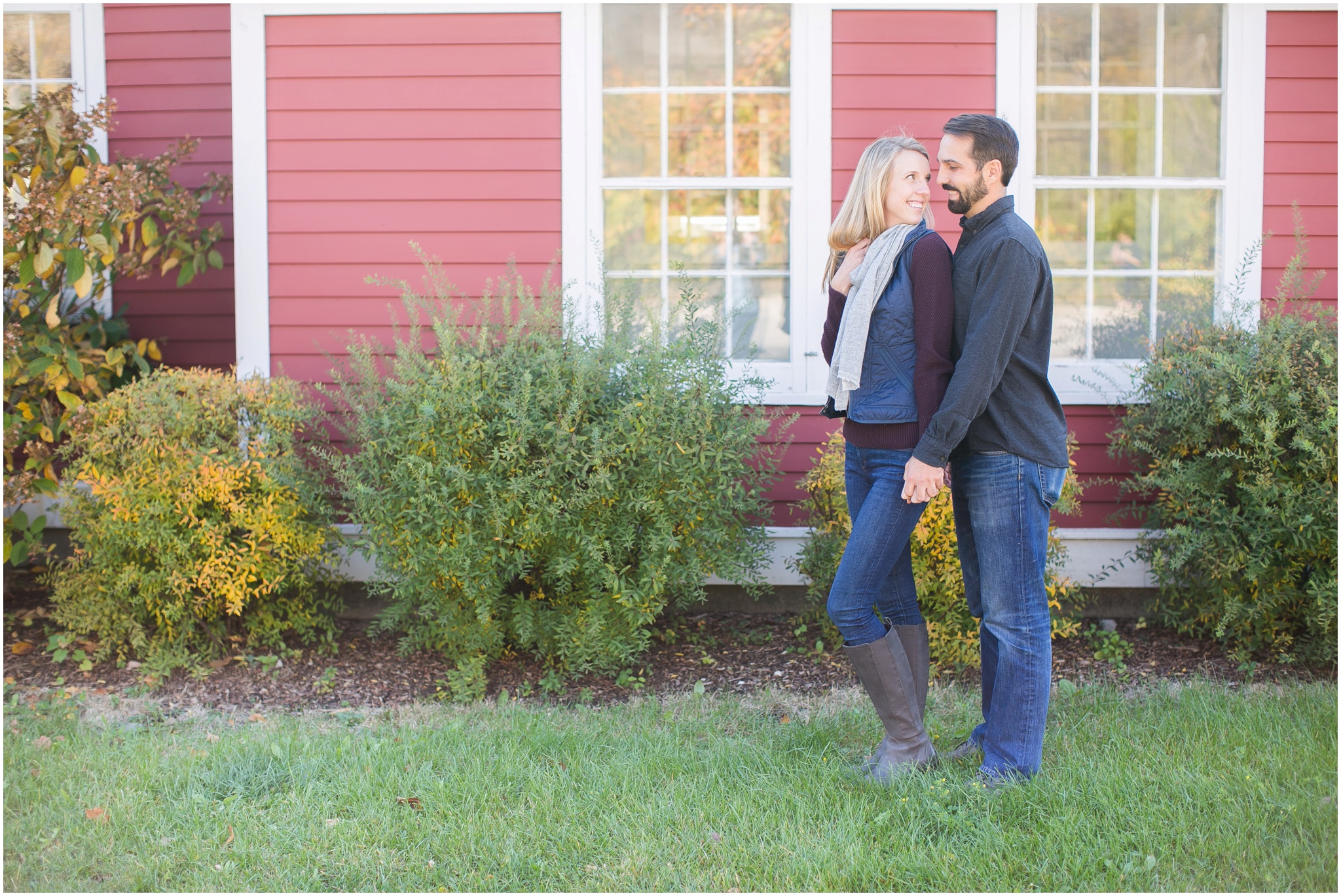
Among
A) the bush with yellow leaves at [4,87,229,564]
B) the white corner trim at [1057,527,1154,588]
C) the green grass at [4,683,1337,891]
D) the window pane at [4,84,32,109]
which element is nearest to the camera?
the green grass at [4,683,1337,891]

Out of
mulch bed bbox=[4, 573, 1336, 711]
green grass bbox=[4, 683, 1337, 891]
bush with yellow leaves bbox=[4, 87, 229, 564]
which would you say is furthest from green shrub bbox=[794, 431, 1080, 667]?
bush with yellow leaves bbox=[4, 87, 229, 564]

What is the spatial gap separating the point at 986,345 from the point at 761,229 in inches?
94.1

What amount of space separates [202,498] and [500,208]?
1882mm

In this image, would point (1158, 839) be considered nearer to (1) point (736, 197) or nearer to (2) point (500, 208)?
(1) point (736, 197)

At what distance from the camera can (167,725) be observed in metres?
3.36

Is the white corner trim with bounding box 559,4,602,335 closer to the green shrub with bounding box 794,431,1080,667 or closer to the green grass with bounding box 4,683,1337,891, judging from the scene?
the green shrub with bounding box 794,431,1080,667

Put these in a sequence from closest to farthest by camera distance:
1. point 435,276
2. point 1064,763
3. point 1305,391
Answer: point 1064,763
point 1305,391
point 435,276

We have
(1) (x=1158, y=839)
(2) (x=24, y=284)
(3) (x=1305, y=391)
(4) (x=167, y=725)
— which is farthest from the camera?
(2) (x=24, y=284)

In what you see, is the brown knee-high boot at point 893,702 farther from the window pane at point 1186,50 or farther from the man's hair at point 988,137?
the window pane at point 1186,50

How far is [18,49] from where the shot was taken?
519cm

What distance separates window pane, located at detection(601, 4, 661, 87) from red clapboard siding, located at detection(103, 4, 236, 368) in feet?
7.45

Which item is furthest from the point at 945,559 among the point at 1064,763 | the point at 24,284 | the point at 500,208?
the point at 24,284

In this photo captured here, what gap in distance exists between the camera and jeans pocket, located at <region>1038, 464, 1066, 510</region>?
253 centimetres

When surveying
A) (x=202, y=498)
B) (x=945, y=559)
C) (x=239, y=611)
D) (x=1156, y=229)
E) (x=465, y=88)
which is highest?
(x=465, y=88)
